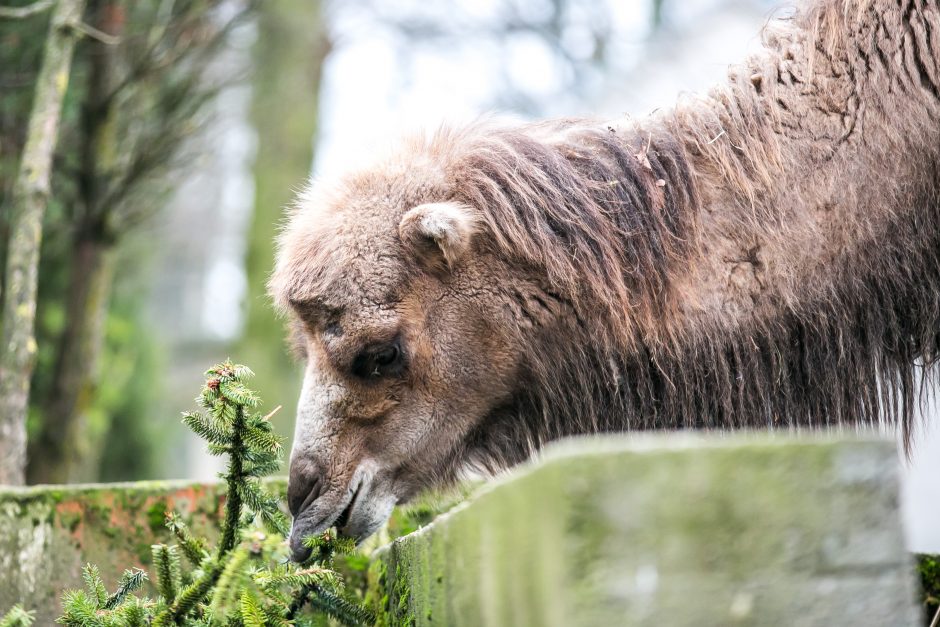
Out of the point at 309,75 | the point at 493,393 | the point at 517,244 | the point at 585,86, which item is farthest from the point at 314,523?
the point at 585,86

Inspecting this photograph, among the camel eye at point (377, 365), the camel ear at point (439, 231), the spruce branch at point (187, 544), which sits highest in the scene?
the camel ear at point (439, 231)

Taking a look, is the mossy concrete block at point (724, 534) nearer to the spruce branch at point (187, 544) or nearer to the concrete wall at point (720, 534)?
the concrete wall at point (720, 534)

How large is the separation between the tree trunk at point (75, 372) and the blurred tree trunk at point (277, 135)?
8.94 feet

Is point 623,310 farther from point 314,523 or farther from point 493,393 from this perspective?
point 314,523

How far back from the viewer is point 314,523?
3.85 meters

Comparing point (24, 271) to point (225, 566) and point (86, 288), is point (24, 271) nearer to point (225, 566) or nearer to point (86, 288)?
point (86, 288)

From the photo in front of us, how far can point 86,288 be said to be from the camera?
7.48 meters

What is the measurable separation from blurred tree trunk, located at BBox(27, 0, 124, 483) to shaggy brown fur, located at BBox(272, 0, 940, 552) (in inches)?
145

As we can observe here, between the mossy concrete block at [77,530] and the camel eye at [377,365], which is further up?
the camel eye at [377,365]

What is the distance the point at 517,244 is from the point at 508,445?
2.69ft

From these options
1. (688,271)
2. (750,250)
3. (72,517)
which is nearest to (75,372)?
(72,517)

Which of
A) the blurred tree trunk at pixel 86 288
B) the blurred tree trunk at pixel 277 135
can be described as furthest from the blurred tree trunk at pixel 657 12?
the blurred tree trunk at pixel 86 288

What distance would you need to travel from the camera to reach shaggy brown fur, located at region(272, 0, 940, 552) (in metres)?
3.97

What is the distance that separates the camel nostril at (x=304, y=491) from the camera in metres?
3.91
